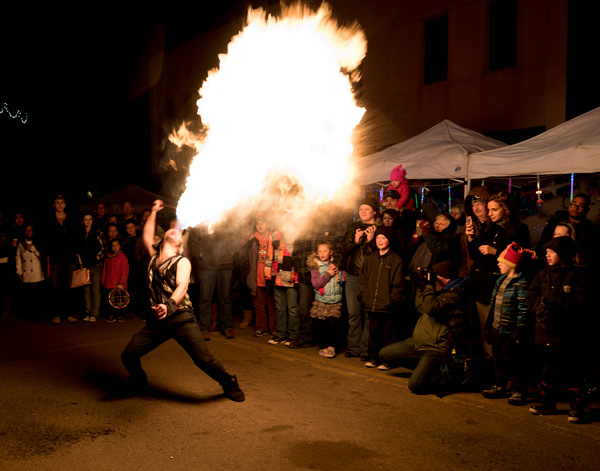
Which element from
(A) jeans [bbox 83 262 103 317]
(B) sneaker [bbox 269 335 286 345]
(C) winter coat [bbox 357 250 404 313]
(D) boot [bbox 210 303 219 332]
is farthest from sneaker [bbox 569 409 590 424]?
(A) jeans [bbox 83 262 103 317]

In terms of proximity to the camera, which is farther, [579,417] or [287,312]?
[287,312]

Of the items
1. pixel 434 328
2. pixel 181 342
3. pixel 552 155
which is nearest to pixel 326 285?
pixel 434 328

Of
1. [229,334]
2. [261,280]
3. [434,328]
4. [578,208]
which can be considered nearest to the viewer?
[434,328]

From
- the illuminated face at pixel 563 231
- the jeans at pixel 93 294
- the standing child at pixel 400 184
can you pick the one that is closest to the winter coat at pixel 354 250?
the standing child at pixel 400 184

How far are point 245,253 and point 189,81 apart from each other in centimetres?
1783

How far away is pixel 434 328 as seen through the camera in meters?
6.28

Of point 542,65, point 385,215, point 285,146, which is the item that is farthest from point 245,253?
point 542,65

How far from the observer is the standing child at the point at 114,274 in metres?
10.7

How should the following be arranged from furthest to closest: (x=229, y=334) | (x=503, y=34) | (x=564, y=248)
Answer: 1. (x=503, y=34)
2. (x=229, y=334)
3. (x=564, y=248)

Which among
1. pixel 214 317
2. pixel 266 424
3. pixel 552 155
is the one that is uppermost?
pixel 552 155

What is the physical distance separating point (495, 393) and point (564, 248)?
1778 millimetres

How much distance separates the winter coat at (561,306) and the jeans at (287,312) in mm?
3869

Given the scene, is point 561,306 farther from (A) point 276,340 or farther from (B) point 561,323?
(A) point 276,340

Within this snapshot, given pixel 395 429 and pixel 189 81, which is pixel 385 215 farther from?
pixel 189 81
